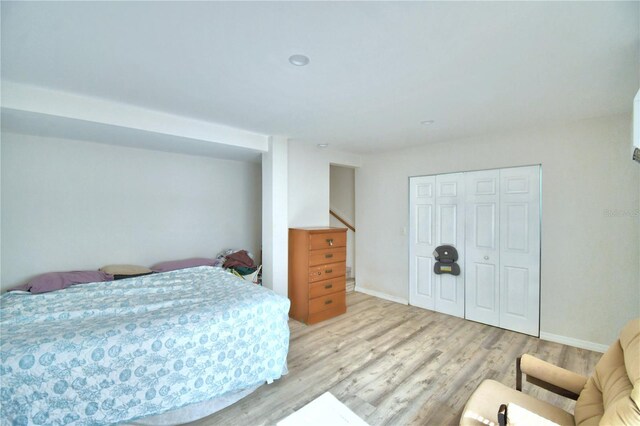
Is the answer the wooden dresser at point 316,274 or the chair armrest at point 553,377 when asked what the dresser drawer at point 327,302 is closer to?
the wooden dresser at point 316,274

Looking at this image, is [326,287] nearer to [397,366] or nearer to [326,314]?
[326,314]

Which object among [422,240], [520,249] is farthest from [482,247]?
[422,240]

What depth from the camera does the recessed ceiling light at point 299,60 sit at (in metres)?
1.71

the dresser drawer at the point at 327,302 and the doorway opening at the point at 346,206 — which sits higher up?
the doorway opening at the point at 346,206

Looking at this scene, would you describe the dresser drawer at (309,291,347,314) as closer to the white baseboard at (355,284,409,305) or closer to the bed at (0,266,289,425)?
the white baseboard at (355,284,409,305)

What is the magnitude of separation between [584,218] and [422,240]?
1816 millimetres

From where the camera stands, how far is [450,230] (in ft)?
12.6

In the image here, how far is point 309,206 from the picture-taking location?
13.6ft

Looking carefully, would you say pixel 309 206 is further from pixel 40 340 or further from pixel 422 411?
pixel 40 340

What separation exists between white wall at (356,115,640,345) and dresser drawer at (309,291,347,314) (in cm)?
243

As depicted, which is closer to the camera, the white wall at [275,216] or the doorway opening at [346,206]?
the white wall at [275,216]

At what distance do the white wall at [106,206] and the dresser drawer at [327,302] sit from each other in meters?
1.59

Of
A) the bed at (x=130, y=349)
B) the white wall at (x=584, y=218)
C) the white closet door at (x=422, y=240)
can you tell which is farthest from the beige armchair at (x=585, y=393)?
the white closet door at (x=422, y=240)

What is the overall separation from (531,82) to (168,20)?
2.51m
